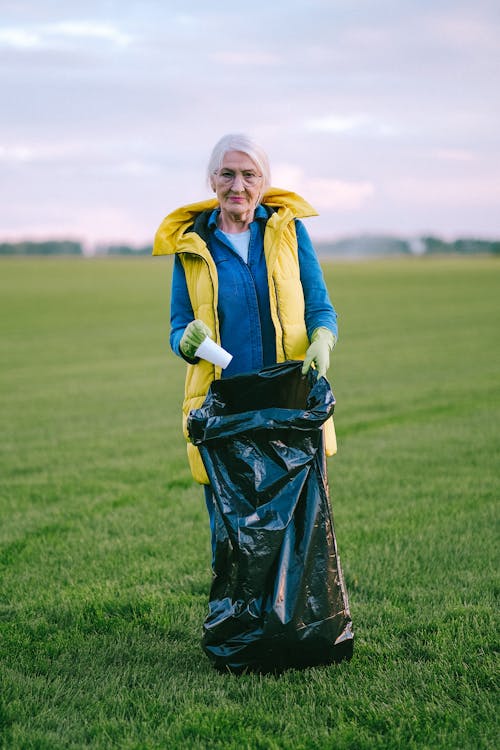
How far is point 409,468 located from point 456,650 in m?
3.36

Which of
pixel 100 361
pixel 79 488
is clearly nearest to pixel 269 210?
pixel 79 488

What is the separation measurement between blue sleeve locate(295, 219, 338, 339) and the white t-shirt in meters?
0.22

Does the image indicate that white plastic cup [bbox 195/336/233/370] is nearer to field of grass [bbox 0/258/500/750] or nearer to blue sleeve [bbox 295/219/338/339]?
blue sleeve [bbox 295/219/338/339]

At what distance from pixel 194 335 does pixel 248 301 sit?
292mm

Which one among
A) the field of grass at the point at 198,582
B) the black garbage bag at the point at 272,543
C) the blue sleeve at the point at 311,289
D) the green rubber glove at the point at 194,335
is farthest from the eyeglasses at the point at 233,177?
the field of grass at the point at 198,582

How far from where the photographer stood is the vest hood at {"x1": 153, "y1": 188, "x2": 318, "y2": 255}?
11.1 feet

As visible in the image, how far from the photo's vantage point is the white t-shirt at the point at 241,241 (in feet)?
11.1

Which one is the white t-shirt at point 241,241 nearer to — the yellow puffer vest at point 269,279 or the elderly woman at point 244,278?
the elderly woman at point 244,278

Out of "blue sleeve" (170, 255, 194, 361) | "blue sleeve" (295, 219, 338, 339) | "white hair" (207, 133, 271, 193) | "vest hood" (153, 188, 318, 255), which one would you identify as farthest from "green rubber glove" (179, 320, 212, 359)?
"white hair" (207, 133, 271, 193)

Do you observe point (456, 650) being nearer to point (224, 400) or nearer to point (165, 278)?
point (224, 400)

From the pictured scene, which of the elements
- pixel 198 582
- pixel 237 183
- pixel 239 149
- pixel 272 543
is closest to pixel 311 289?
pixel 237 183

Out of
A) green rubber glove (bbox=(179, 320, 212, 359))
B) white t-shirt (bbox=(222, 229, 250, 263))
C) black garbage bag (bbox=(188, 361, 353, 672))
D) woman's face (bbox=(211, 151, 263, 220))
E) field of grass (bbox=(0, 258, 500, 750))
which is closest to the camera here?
field of grass (bbox=(0, 258, 500, 750))

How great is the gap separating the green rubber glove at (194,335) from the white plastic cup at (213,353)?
24 mm

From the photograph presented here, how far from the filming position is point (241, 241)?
342 cm
